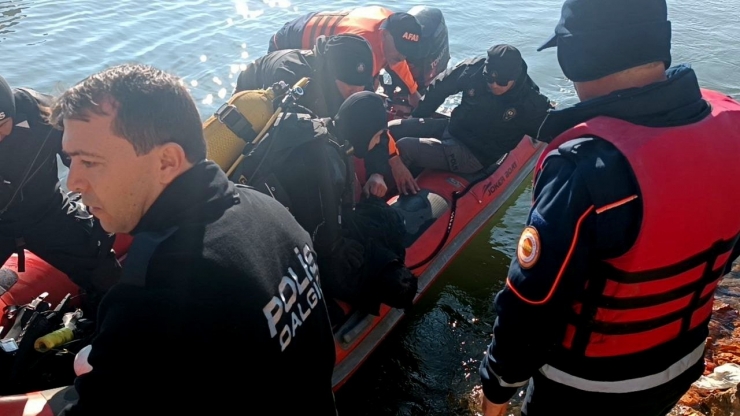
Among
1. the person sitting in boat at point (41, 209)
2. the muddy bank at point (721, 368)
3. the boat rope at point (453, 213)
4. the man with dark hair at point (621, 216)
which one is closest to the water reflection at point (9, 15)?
the person sitting in boat at point (41, 209)

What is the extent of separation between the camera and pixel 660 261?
5.10ft

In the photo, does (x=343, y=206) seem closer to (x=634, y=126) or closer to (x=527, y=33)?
(x=634, y=126)

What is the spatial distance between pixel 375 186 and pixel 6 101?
2047 mm

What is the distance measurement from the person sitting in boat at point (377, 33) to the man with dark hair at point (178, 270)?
3.92 m

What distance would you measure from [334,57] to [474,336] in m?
2.10

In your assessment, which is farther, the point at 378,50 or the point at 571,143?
the point at 378,50

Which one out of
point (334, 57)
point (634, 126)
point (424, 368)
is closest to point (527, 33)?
point (334, 57)

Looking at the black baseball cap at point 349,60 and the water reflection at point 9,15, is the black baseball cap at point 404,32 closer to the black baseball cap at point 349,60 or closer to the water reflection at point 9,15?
the black baseball cap at point 349,60

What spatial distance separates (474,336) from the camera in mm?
4039

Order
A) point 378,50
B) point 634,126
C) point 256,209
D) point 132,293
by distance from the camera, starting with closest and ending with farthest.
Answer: point 132,293
point 256,209
point 634,126
point 378,50

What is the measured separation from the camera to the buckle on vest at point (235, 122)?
311 centimetres

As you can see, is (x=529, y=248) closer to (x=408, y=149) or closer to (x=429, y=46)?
(x=408, y=149)

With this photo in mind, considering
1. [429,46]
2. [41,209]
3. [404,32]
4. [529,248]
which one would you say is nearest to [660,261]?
[529,248]

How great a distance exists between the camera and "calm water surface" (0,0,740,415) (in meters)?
3.76
